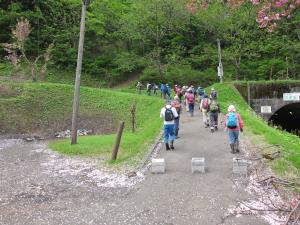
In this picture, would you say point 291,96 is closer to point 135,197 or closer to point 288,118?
point 288,118

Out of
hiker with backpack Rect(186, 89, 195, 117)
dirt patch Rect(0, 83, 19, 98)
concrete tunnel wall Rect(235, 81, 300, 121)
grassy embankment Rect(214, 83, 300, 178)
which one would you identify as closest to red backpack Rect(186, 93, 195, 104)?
hiker with backpack Rect(186, 89, 195, 117)

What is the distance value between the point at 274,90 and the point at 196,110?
947 centimetres

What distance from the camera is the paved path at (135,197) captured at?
9.58 meters

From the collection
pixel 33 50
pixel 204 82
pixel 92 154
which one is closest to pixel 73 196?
pixel 92 154

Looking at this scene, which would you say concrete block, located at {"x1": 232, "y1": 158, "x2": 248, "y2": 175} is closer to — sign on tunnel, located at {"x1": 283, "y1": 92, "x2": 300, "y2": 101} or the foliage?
sign on tunnel, located at {"x1": 283, "y1": 92, "x2": 300, "y2": 101}

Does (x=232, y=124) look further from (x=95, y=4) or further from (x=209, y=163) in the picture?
(x=95, y=4)

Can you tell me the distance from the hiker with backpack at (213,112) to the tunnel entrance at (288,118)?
17.3 m

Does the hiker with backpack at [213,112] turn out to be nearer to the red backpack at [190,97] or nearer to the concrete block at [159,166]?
the red backpack at [190,97]

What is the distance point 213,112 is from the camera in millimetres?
18812

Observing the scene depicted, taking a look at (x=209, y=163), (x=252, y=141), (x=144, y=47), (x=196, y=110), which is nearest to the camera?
(x=209, y=163)

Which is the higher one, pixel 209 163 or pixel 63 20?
pixel 63 20

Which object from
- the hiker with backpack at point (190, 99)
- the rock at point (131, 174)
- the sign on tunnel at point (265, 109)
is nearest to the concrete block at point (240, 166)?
the rock at point (131, 174)

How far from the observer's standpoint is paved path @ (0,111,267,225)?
9.58 meters

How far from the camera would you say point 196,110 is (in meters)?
28.9
